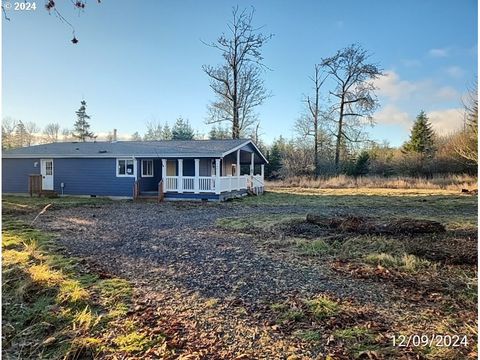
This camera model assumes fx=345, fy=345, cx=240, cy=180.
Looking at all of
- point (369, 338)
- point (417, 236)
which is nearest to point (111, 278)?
point (369, 338)

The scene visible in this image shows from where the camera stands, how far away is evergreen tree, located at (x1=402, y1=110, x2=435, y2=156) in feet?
101

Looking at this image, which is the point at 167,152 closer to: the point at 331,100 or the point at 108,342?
the point at 108,342

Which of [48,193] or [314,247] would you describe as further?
[48,193]

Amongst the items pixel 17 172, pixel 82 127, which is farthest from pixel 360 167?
pixel 82 127

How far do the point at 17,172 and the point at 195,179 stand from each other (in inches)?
429

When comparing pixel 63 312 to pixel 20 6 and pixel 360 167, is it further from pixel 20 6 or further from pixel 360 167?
pixel 360 167

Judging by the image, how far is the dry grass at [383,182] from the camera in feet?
77.3

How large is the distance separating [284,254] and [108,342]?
354cm

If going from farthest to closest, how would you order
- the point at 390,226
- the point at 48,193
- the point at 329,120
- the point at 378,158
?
the point at 329,120 → the point at 378,158 → the point at 48,193 → the point at 390,226

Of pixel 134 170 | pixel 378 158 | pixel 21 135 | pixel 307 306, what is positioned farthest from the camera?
pixel 21 135

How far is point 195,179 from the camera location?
16344mm

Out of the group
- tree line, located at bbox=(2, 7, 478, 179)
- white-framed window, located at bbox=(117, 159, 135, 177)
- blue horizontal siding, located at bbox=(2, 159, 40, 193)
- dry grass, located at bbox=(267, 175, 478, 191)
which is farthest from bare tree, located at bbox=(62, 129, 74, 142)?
white-framed window, located at bbox=(117, 159, 135, 177)

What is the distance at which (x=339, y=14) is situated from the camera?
6.26 m

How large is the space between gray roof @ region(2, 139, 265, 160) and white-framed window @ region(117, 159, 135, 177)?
40cm
